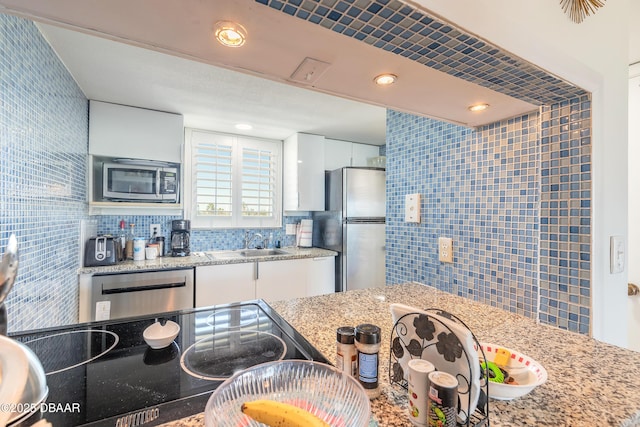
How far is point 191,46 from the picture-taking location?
754 mm

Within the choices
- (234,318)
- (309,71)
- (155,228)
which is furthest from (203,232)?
(309,71)

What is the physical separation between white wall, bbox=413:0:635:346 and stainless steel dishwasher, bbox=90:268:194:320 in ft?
7.96

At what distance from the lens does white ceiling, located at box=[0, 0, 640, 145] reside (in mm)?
628

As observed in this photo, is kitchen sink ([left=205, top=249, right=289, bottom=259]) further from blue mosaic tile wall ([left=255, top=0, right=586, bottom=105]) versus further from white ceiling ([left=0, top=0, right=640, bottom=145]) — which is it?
blue mosaic tile wall ([left=255, top=0, right=586, bottom=105])

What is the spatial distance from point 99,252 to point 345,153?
261 centimetres

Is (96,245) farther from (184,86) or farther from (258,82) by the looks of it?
(258,82)

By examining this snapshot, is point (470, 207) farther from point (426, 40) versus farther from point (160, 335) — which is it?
point (160, 335)

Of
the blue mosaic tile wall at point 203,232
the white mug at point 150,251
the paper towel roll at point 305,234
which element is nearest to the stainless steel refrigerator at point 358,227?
the paper towel roll at point 305,234

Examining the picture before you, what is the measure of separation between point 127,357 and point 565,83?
1559 mm

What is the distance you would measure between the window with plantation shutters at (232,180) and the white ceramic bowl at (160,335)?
2.15 m

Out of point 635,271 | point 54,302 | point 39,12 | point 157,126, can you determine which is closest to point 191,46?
point 39,12

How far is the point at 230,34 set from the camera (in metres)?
0.69

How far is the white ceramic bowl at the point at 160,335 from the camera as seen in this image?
0.78m

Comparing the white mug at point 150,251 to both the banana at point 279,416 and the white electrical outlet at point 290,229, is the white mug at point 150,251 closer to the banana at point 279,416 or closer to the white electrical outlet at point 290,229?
the white electrical outlet at point 290,229
